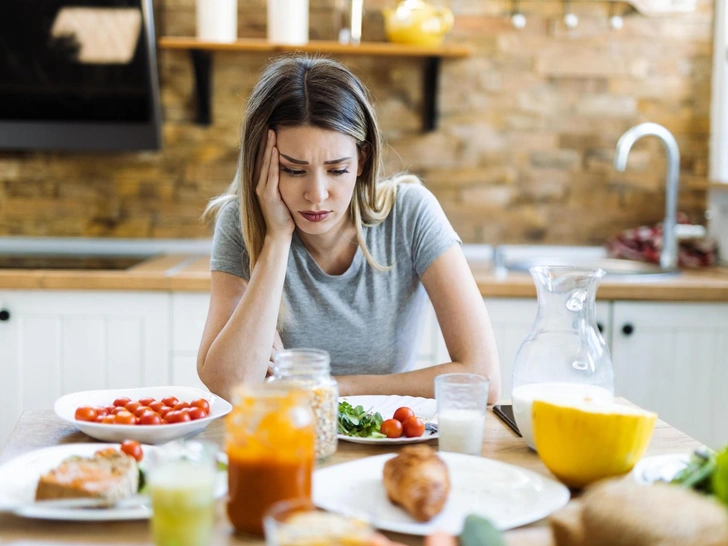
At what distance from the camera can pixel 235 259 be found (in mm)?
1761

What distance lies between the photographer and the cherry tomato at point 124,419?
116 cm

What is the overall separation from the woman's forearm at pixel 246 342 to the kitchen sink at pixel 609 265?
1305 millimetres

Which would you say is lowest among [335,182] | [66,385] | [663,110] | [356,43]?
[66,385]

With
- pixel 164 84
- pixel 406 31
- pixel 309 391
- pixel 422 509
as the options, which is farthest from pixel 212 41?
pixel 422 509

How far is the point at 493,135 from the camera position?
121 inches

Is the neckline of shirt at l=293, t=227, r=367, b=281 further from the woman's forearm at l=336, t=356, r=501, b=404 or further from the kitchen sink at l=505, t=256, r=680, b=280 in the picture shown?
the kitchen sink at l=505, t=256, r=680, b=280

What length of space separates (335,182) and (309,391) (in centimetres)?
67

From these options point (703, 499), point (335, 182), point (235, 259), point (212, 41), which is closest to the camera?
point (703, 499)

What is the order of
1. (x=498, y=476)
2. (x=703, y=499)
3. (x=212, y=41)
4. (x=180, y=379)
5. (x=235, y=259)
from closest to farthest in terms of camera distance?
(x=703, y=499)
(x=498, y=476)
(x=235, y=259)
(x=180, y=379)
(x=212, y=41)

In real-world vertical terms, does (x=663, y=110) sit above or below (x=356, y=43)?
below

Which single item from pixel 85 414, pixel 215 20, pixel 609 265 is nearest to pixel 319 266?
pixel 85 414

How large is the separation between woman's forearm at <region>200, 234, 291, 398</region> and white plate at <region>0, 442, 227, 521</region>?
45 cm

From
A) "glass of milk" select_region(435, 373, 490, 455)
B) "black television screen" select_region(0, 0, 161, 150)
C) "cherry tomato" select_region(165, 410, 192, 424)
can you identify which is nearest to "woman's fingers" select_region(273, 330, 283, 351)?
"cherry tomato" select_region(165, 410, 192, 424)

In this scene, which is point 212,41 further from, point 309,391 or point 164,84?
point 309,391
